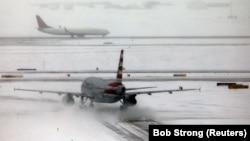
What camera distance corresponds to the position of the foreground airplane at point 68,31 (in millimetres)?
12875

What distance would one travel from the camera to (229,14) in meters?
13.1

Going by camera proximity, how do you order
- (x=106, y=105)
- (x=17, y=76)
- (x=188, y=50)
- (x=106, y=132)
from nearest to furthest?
(x=106, y=132)
(x=106, y=105)
(x=17, y=76)
(x=188, y=50)

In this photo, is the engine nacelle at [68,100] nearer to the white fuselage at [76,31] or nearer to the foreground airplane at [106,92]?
the foreground airplane at [106,92]

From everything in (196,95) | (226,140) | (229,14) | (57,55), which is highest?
(229,14)

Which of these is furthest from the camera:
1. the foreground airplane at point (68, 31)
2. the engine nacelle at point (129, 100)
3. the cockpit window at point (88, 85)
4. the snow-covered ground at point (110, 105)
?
the foreground airplane at point (68, 31)

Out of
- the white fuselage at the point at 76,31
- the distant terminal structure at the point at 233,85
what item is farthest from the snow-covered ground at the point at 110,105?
the white fuselage at the point at 76,31

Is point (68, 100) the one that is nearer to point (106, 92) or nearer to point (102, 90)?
point (102, 90)

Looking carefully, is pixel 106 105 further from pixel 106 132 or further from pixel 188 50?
pixel 188 50

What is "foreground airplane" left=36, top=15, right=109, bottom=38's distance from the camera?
1288cm

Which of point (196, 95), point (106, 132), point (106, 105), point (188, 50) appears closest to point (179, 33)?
point (188, 50)

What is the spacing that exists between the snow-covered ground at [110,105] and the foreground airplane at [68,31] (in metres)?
0.36

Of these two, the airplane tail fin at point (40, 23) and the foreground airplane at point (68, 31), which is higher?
the airplane tail fin at point (40, 23)

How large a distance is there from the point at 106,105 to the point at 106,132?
118 cm

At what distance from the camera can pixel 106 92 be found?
11828 mm
